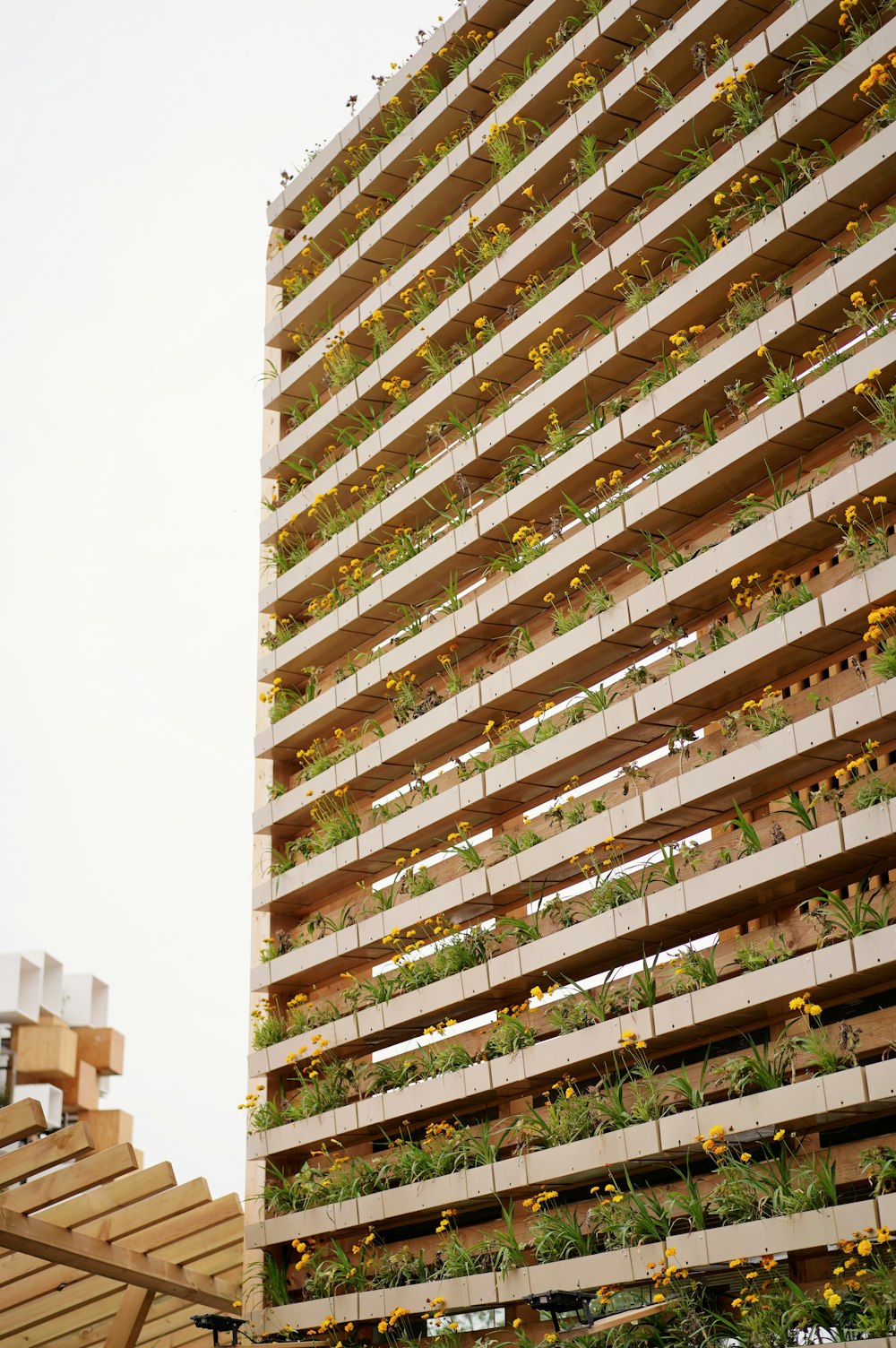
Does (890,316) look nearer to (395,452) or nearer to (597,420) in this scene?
(597,420)

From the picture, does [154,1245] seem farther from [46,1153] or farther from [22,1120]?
[22,1120]

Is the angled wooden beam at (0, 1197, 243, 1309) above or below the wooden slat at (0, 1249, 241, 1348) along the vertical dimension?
above

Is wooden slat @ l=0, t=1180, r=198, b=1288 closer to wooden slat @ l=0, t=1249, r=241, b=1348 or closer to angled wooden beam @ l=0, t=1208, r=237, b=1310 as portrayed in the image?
angled wooden beam @ l=0, t=1208, r=237, b=1310

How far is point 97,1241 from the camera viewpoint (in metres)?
6.38

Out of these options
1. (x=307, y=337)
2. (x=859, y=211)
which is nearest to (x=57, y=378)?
(x=307, y=337)

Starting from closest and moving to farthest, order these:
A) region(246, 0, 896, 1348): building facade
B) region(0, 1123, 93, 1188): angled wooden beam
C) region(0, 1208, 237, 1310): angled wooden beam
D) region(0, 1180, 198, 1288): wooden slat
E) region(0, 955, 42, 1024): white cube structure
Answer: region(246, 0, 896, 1348): building facade < region(0, 1123, 93, 1188): angled wooden beam < region(0, 1208, 237, 1310): angled wooden beam < region(0, 1180, 198, 1288): wooden slat < region(0, 955, 42, 1024): white cube structure

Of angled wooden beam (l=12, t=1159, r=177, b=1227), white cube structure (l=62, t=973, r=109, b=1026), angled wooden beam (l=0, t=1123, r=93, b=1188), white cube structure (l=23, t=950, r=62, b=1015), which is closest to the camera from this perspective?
angled wooden beam (l=0, t=1123, r=93, b=1188)

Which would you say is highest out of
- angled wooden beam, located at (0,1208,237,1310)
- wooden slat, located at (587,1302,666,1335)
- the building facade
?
the building facade

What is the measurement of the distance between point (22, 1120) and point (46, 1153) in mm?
430

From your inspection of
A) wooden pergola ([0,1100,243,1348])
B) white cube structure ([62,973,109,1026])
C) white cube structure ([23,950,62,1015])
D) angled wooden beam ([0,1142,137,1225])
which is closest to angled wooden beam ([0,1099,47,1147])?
wooden pergola ([0,1100,243,1348])

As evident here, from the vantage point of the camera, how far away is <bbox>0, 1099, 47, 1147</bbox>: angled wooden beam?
5230 mm

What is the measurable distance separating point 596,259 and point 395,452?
159cm

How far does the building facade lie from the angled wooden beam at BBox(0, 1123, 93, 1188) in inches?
45.8

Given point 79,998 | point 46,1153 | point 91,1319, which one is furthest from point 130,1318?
point 79,998
